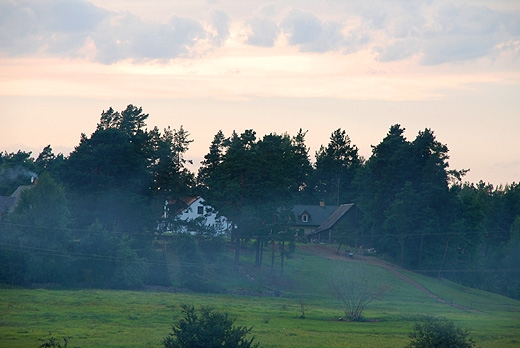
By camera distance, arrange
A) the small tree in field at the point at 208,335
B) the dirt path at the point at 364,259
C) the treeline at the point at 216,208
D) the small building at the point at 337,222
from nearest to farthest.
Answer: the small tree in field at the point at 208,335 < the treeline at the point at 216,208 < the dirt path at the point at 364,259 < the small building at the point at 337,222

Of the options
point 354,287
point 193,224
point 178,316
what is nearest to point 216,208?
point 193,224

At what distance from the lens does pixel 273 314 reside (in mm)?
59969

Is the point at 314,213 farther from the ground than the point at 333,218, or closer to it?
farther from the ground

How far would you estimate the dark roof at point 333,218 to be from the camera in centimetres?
11475

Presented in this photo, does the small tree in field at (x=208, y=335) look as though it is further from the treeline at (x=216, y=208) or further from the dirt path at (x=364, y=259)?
the dirt path at (x=364, y=259)

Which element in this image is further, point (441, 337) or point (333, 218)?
point (333, 218)

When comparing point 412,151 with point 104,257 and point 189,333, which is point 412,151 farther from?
point 189,333

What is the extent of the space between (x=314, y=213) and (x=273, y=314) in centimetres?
6616

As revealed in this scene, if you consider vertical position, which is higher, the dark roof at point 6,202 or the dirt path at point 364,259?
the dark roof at point 6,202

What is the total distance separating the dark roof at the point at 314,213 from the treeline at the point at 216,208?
34.3 ft

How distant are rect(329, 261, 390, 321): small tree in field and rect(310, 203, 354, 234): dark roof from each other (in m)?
38.2

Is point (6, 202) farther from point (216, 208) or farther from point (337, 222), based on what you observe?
point (337, 222)

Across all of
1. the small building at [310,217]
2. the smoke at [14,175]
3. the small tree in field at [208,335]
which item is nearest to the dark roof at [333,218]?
the small building at [310,217]

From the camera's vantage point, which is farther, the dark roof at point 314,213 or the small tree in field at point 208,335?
the dark roof at point 314,213
